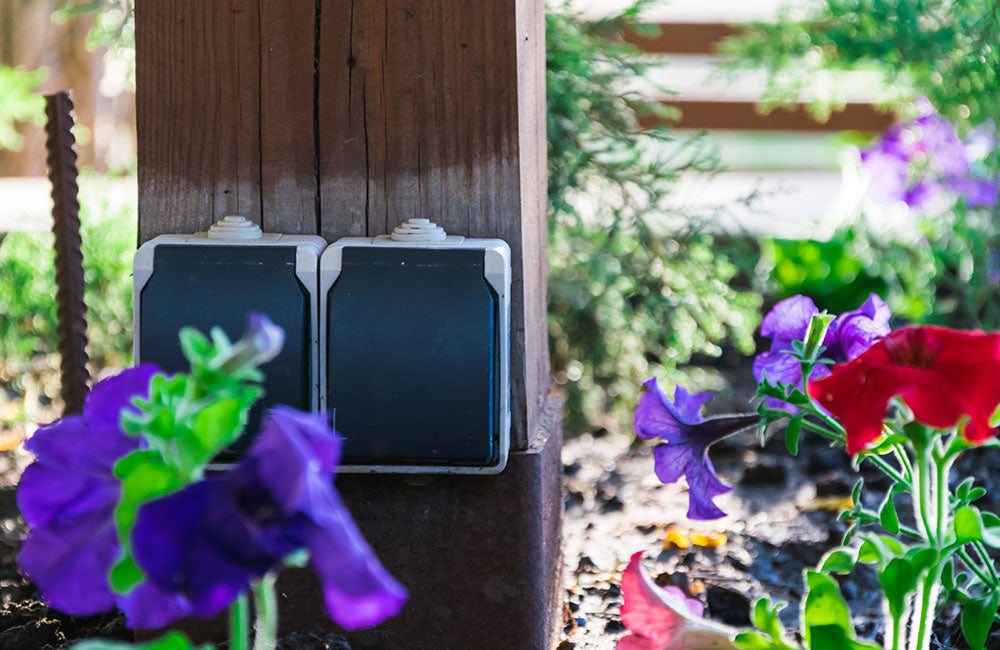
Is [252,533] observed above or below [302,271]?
below

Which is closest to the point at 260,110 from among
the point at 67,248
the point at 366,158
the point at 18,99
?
the point at 366,158

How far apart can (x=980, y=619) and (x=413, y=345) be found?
0.63 meters

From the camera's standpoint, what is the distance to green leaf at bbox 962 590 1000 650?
109cm

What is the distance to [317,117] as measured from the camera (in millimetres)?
1384

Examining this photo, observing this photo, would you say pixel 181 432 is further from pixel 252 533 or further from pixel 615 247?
pixel 615 247

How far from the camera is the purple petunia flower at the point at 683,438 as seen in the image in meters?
1.34

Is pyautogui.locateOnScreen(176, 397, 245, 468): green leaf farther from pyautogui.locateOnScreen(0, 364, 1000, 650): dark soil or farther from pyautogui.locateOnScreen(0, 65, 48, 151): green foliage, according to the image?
pyautogui.locateOnScreen(0, 65, 48, 151): green foliage

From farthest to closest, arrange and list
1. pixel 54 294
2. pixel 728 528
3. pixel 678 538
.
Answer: pixel 54 294 → pixel 728 528 → pixel 678 538

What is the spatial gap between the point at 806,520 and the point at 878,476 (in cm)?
26

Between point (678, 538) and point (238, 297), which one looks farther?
point (678, 538)

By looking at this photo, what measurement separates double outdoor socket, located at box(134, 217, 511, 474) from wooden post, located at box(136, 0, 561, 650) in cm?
11

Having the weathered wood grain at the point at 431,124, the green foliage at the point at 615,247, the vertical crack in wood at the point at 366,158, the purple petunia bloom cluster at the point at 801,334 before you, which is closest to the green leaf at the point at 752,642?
the purple petunia bloom cluster at the point at 801,334

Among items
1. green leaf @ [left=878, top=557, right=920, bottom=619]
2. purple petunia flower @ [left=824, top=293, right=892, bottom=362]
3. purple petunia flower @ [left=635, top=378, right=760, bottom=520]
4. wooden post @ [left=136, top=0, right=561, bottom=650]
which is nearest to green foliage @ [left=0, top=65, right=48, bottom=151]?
wooden post @ [left=136, top=0, right=561, bottom=650]

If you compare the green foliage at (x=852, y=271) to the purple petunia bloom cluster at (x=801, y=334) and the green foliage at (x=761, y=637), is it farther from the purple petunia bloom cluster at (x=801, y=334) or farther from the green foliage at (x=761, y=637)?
the green foliage at (x=761, y=637)
